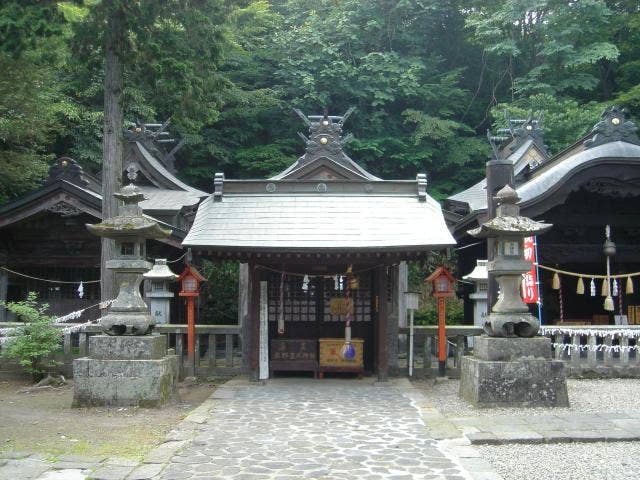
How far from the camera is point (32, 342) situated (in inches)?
475

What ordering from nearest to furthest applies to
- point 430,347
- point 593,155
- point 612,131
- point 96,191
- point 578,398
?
point 578,398 → point 430,347 → point 593,155 → point 612,131 → point 96,191

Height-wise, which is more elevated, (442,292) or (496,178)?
(496,178)

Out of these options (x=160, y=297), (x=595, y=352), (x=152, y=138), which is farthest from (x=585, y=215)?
(x=152, y=138)

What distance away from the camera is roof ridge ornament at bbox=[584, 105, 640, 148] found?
1545 cm

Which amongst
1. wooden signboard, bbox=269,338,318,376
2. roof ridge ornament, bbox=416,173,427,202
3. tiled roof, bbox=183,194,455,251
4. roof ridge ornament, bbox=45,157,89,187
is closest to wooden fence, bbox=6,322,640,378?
wooden signboard, bbox=269,338,318,376

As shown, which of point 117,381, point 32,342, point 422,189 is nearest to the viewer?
point 117,381

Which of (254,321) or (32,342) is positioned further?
(254,321)

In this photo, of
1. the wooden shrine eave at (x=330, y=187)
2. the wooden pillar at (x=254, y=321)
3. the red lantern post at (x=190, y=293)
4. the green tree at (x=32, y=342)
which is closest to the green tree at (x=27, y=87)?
the wooden shrine eave at (x=330, y=187)

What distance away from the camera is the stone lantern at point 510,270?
9922 millimetres

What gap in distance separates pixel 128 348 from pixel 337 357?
4650 mm

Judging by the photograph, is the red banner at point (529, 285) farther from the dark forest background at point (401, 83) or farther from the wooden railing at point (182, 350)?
the dark forest background at point (401, 83)

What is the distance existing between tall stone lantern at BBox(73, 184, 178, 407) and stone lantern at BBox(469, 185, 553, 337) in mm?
5650

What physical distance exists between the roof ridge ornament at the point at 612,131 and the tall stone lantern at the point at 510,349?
645 centimetres

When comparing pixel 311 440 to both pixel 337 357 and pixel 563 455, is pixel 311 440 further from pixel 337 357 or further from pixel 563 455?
pixel 337 357
